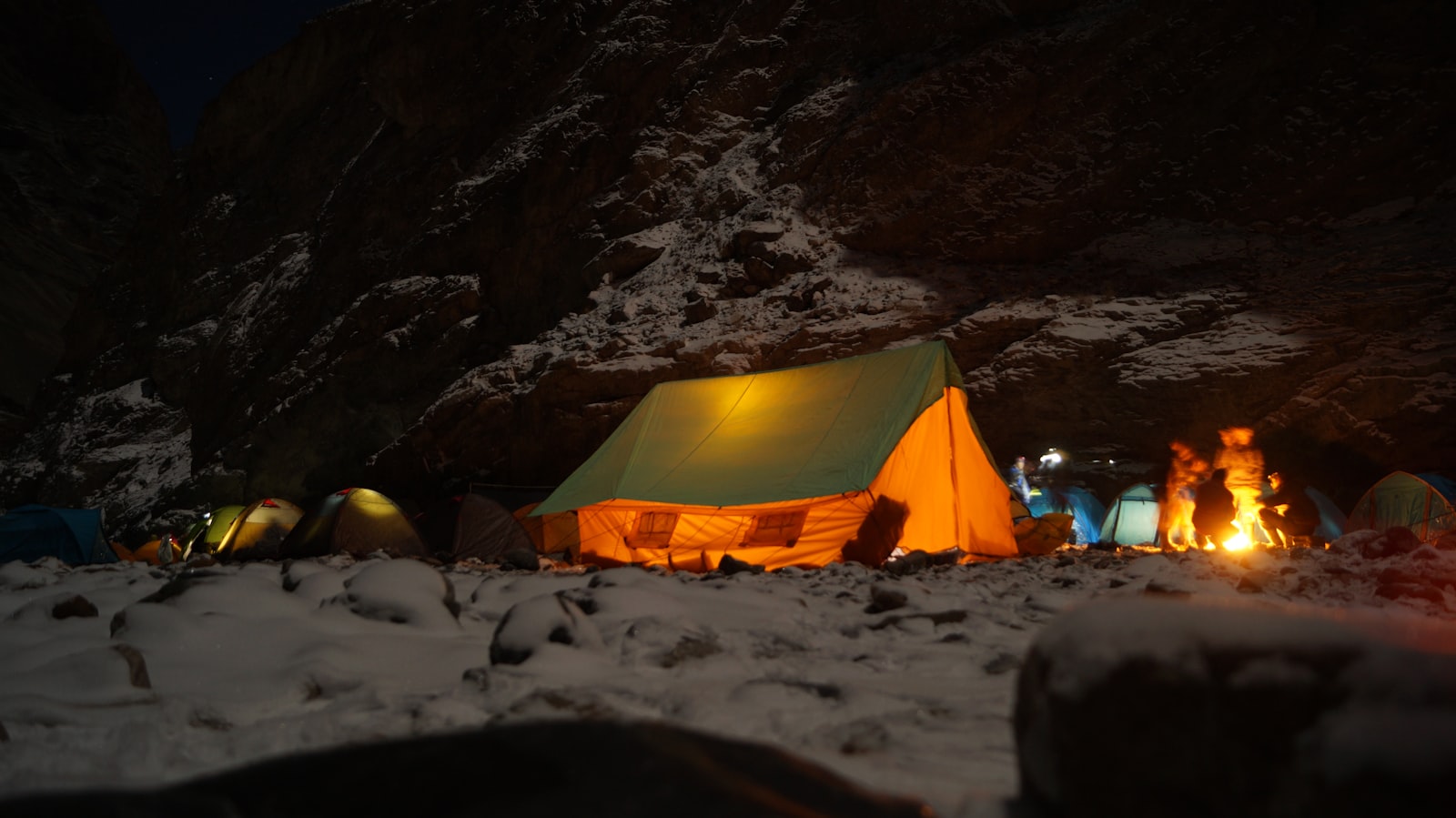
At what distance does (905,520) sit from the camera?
691cm

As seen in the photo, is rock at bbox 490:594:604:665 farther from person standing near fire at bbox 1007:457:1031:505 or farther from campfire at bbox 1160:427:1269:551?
campfire at bbox 1160:427:1269:551

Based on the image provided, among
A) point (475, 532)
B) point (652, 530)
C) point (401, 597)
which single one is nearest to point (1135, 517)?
point (652, 530)

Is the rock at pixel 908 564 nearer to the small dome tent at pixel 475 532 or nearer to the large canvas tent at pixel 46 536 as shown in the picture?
the small dome tent at pixel 475 532

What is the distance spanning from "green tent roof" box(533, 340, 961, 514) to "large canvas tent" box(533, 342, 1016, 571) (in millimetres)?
19

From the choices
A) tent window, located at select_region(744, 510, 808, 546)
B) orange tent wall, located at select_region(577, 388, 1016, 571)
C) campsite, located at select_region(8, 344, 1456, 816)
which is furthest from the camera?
tent window, located at select_region(744, 510, 808, 546)

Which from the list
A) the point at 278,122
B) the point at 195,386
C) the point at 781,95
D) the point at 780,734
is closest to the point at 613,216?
the point at 781,95

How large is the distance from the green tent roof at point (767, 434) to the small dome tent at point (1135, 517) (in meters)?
6.38

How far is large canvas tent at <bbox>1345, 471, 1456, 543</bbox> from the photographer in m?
9.08

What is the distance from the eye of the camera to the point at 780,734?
174 cm

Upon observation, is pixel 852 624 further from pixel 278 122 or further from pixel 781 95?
pixel 278 122

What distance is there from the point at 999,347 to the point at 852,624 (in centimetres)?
1134

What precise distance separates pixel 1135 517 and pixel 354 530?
12705mm

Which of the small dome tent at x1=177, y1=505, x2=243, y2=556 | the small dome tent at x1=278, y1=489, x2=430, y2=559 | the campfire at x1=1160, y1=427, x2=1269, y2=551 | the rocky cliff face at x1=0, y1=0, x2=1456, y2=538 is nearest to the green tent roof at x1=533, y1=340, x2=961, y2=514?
the small dome tent at x1=278, y1=489, x2=430, y2=559

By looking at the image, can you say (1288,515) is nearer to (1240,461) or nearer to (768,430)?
(1240,461)
